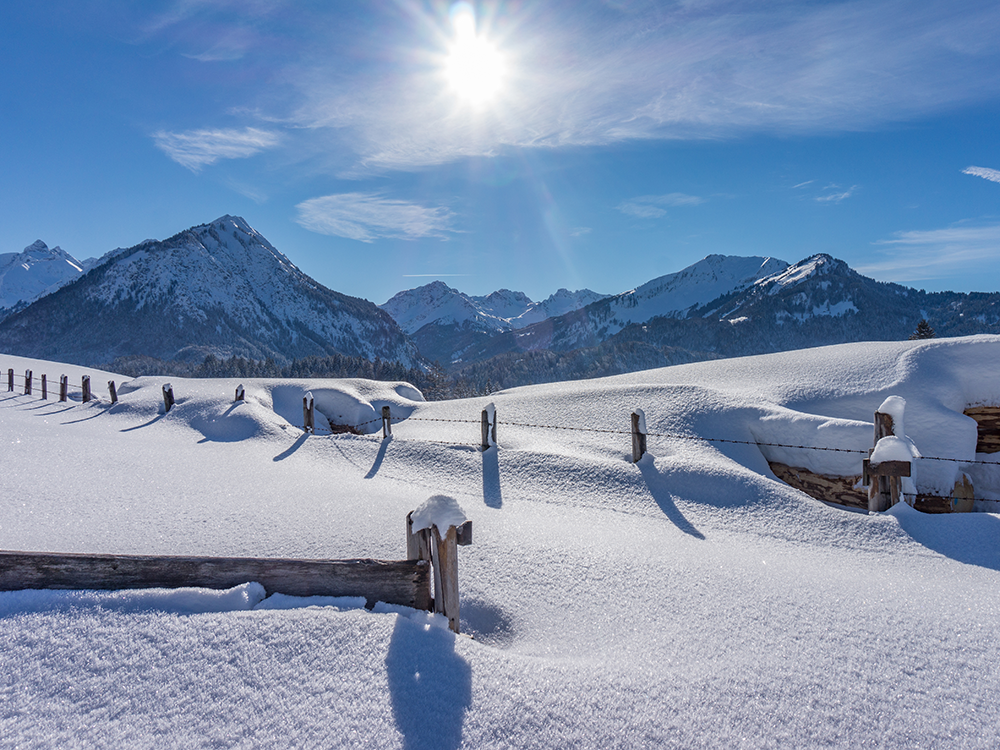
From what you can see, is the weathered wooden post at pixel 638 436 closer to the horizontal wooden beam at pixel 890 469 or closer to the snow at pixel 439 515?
the horizontal wooden beam at pixel 890 469

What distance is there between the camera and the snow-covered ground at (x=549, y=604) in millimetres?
2893

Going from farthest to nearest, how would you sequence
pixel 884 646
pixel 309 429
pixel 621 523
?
1. pixel 309 429
2. pixel 621 523
3. pixel 884 646

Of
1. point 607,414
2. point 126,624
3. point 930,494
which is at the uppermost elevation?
point 607,414

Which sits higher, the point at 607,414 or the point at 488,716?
the point at 607,414

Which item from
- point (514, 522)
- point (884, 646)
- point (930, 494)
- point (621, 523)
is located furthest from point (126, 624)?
point (930, 494)

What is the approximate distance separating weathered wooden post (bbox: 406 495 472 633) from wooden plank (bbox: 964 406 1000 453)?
14.5 meters

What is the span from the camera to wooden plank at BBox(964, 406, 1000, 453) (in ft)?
38.3

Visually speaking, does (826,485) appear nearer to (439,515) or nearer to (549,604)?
(549,604)

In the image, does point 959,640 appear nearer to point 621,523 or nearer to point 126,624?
point 621,523

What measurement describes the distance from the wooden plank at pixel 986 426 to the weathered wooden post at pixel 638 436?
8.70m

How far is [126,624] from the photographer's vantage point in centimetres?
323

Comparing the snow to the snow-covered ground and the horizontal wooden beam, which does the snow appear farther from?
the horizontal wooden beam

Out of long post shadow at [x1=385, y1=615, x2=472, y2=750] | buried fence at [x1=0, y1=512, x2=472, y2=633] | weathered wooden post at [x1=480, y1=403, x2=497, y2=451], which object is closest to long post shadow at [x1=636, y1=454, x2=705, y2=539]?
weathered wooden post at [x1=480, y1=403, x2=497, y2=451]

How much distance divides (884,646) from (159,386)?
2619 centimetres
